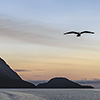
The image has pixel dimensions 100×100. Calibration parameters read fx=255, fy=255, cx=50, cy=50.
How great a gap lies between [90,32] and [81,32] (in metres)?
5.65

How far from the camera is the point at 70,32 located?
59.7 metres

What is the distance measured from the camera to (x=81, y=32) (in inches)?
2482

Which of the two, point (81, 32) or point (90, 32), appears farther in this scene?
point (81, 32)

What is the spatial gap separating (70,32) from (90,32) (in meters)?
4.86

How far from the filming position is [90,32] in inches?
2266

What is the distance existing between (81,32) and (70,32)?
4.47 meters
